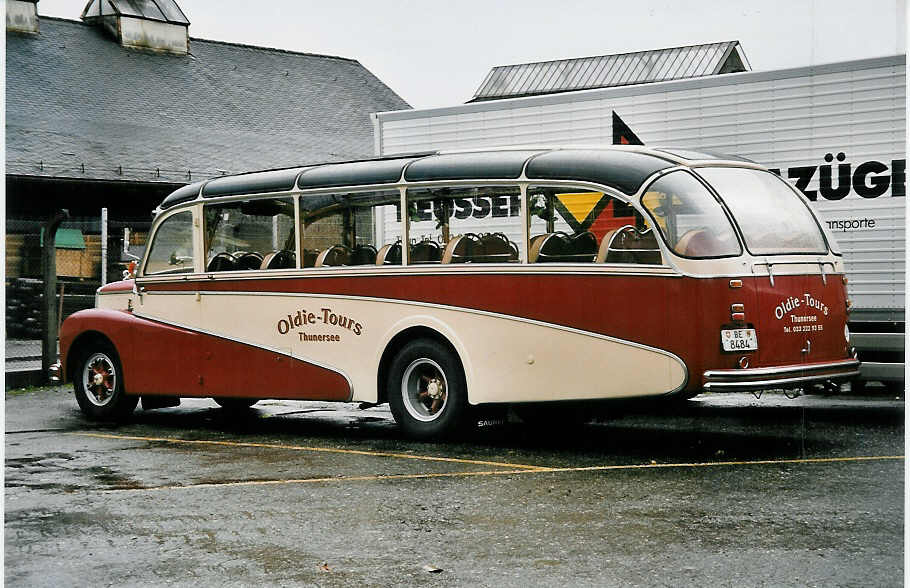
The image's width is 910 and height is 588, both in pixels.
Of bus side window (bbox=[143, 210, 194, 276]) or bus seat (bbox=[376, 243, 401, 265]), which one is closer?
bus seat (bbox=[376, 243, 401, 265])

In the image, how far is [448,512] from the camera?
7859mm

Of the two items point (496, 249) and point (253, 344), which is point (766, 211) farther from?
point (253, 344)

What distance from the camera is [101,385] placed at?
13438 millimetres

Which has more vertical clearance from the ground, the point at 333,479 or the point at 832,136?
the point at 832,136

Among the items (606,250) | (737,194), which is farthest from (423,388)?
(737,194)

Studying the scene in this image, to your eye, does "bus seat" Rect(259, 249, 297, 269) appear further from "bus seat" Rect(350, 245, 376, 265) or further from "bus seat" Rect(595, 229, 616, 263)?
"bus seat" Rect(595, 229, 616, 263)

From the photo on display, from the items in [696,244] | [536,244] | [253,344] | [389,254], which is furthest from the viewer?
[253,344]

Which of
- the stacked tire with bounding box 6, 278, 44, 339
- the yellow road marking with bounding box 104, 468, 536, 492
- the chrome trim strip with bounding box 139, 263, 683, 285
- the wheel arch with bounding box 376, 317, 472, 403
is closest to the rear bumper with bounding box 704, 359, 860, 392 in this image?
the chrome trim strip with bounding box 139, 263, 683, 285

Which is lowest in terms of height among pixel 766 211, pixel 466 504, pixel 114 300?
pixel 466 504

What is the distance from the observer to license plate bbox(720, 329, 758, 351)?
32.4ft

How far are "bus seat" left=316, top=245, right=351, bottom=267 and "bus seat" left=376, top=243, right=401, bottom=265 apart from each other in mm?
348

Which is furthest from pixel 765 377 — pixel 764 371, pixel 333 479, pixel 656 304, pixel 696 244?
pixel 333 479

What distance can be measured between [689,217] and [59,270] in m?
15.9

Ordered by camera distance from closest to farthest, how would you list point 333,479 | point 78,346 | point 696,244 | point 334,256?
point 333,479 < point 696,244 < point 334,256 < point 78,346
